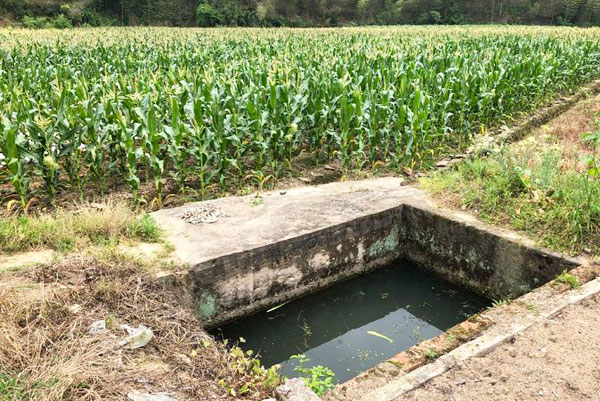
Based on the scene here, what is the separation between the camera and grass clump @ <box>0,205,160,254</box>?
4.15 meters

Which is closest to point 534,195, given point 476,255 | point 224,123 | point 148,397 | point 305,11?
point 476,255

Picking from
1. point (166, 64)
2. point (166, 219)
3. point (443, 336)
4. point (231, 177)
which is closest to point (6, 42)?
point (166, 64)

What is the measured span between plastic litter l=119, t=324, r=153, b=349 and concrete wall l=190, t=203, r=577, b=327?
94 centimetres

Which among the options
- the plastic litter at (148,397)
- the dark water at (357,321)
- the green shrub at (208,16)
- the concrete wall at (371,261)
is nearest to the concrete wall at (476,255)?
the concrete wall at (371,261)

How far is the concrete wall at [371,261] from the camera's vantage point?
14.0 ft

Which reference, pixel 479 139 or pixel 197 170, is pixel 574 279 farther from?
pixel 197 170

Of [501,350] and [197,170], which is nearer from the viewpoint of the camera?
[501,350]

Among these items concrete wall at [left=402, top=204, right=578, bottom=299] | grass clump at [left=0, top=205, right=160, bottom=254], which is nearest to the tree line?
grass clump at [left=0, top=205, right=160, bottom=254]

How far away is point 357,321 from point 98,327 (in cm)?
248

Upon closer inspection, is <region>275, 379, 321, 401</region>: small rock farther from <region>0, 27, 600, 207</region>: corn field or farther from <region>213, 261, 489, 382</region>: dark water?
<region>0, 27, 600, 207</region>: corn field

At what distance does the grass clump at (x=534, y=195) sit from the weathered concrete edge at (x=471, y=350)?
0.83 meters

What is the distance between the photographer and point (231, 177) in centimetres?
691

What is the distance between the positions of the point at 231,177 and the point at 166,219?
78.9 inches

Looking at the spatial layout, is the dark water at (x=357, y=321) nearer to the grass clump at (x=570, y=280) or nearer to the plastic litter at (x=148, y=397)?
the grass clump at (x=570, y=280)
